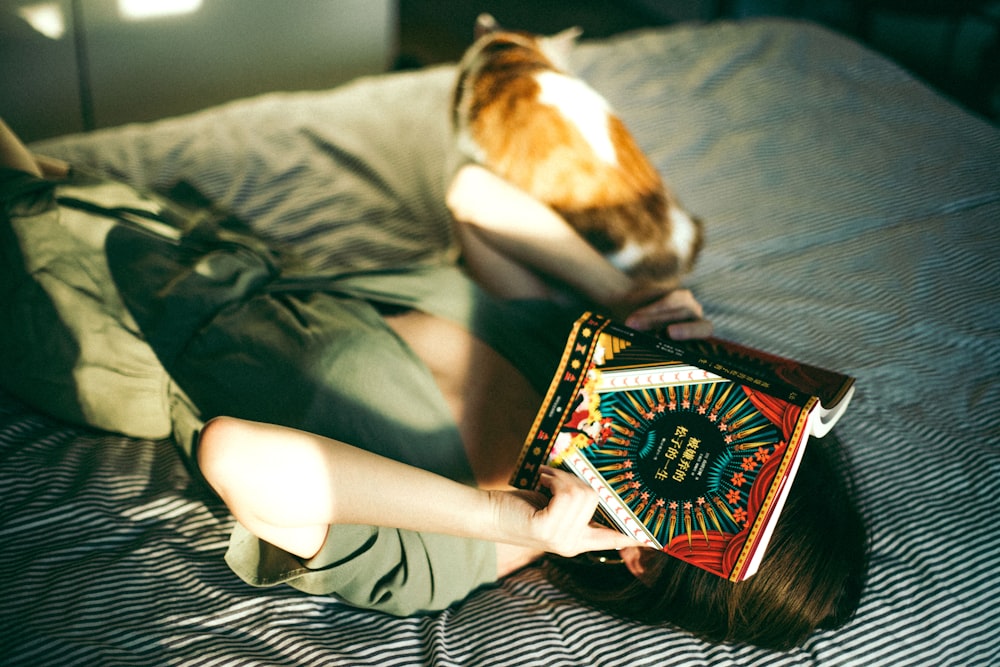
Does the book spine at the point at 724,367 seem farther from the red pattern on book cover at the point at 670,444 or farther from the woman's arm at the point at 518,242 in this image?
the woman's arm at the point at 518,242

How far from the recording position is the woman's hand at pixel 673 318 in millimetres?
872

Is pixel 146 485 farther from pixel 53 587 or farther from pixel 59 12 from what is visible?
pixel 59 12

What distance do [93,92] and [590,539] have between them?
175 centimetres

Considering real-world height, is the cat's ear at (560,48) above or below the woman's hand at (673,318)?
above

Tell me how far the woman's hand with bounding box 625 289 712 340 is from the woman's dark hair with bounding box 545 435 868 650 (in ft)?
0.64

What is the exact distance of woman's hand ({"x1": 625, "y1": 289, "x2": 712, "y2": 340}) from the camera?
2.86 ft

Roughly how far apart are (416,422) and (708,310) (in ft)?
1.76

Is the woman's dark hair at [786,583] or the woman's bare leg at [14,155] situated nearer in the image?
the woman's dark hair at [786,583]

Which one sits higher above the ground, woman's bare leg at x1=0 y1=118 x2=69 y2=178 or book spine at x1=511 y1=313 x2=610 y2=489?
woman's bare leg at x1=0 y1=118 x2=69 y2=178

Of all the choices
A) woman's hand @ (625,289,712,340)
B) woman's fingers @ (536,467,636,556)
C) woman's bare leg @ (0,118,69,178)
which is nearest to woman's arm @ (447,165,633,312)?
woman's hand @ (625,289,712,340)

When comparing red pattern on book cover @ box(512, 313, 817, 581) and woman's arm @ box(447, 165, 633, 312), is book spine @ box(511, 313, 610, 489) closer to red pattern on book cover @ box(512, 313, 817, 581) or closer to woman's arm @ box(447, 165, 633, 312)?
red pattern on book cover @ box(512, 313, 817, 581)

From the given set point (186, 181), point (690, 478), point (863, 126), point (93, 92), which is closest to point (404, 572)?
point (690, 478)

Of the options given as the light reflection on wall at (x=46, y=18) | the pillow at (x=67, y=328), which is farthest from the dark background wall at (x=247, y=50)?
the pillow at (x=67, y=328)

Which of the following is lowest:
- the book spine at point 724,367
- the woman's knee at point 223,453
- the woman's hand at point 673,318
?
the woman's knee at point 223,453
